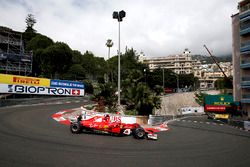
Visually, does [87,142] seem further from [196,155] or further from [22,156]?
[196,155]

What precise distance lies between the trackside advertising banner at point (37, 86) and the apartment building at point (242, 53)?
30.8 m

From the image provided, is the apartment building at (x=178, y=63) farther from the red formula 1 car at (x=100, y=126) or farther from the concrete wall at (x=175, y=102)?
the red formula 1 car at (x=100, y=126)

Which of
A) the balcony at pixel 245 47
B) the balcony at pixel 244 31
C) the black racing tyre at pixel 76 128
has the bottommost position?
the black racing tyre at pixel 76 128

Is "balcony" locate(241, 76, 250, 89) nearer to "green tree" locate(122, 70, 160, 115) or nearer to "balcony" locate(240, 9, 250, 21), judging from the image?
"balcony" locate(240, 9, 250, 21)

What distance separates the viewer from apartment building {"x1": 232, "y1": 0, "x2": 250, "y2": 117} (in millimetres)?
33188

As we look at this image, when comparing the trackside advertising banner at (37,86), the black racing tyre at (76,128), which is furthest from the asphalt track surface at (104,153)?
the trackside advertising banner at (37,86)

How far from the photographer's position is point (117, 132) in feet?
40.7

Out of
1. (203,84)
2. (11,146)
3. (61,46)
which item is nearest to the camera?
(11,146)

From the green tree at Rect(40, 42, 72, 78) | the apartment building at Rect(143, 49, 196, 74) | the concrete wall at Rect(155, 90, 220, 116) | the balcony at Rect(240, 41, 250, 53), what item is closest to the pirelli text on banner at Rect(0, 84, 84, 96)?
the concrete wall at Rect(155, 90, 220, 116)

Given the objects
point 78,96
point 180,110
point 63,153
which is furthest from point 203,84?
point 63,153

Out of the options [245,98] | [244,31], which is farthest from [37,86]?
[244,31]

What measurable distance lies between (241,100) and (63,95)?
108ft

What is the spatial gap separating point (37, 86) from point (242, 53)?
1454 inches

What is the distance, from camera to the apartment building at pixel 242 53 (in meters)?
33.2
